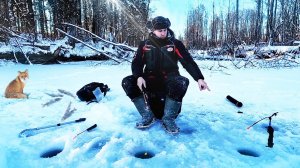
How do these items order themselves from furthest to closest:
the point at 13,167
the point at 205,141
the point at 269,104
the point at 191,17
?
the point at 191,17, the point at 269,104, the point at 205,141, the point at 13,167

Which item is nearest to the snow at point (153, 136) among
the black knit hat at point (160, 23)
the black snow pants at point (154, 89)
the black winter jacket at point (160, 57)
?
the black snow pants at point (154, 89)

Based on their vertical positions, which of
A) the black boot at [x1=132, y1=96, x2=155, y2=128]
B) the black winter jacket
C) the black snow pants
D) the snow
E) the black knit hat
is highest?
the black knit hat

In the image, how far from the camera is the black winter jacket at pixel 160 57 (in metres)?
3.08

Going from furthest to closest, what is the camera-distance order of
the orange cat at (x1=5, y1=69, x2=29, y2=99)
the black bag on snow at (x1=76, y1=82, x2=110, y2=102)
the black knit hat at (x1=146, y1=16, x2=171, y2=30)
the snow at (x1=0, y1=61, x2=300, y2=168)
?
the orange cat at (x1=5, y1=69, x2=29, y2=99), the black bag on snow at (x1=76, y1=82, x2=110, y2=102), the black knit hat at (x1=146, y1=16, x2=171, y2=30), the snow at (x1=0, y1=61, x2=300, y2=168)

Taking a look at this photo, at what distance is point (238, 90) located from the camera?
5055mm

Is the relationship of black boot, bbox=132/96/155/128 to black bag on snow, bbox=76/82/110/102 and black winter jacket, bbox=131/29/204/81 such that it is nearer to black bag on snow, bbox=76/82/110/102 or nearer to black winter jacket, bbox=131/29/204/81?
black winter jacket, bbox=131/29/204/81

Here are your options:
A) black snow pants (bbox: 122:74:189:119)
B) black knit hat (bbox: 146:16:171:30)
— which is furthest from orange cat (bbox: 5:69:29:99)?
black knit hat (bbox: 146:16:171:30)

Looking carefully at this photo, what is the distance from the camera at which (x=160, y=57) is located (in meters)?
3.12

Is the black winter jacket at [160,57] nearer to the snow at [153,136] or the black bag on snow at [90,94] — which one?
the snow at [153,136]

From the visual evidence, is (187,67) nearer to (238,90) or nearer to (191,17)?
(238,90)

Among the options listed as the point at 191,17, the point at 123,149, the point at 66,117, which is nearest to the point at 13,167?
the point at 123,149

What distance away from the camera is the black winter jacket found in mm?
3078

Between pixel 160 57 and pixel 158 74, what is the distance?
21 centimetres

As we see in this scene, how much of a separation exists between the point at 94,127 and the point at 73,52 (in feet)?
35.4
